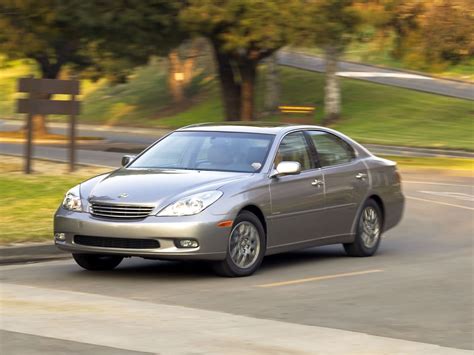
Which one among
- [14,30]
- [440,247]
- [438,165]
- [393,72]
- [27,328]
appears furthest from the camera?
[393,72]

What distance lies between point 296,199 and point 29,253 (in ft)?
9.62

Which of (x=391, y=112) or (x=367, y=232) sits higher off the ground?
(x=367, y=232)

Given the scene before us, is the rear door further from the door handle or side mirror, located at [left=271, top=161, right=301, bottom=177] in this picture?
side mirror, located at [left=271, top=161, right=301, bottom=177]

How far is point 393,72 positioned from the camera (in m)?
65.2

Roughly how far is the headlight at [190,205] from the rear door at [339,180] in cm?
205

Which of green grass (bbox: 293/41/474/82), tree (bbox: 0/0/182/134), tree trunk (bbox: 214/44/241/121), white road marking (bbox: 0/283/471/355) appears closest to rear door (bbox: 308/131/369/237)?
white road marking (bbox: 0/283/471/355)

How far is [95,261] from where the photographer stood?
458 inches

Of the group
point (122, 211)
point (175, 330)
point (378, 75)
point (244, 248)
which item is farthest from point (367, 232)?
point (378, 75)

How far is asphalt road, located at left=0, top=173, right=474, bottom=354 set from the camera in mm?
7793

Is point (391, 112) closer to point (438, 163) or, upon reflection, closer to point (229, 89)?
point (229, 89)

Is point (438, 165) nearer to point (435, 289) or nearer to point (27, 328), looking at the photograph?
point (435, 289)

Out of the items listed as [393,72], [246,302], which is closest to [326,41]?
[246,302]

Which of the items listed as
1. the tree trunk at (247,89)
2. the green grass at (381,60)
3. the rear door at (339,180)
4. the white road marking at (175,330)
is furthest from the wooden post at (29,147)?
the green grass at (381,60)

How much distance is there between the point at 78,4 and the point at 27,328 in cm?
2475
